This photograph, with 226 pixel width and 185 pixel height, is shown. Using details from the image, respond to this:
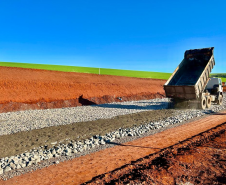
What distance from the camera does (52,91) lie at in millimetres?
23734

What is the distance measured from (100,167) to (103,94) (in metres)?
21.6

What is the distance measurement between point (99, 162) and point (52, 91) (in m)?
Result: 19.1

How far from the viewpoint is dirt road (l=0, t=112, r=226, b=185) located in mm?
5107

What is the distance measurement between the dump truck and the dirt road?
761cm

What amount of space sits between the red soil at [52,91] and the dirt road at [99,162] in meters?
15.3

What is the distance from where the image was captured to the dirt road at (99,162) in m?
5.11

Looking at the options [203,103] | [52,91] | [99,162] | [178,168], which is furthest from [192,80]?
[52,91]

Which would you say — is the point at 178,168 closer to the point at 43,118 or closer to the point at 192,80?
the point at 43,118

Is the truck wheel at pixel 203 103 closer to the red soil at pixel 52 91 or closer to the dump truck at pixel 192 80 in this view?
the dump truck at pixel 192 80

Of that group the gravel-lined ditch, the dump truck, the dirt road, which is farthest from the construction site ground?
the dump truck

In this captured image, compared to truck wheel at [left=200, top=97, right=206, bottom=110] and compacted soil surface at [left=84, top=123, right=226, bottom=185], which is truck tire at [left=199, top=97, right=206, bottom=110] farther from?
compacted soil surface at [left=84, top=123, right=226, bottom=185]

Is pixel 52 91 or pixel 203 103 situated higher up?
pixel 52 91

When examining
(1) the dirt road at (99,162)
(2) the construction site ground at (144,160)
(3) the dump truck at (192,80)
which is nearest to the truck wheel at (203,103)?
(3) the dump truck at (192,80)

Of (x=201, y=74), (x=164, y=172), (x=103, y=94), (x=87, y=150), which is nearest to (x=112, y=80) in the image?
(x=103, y=94)
